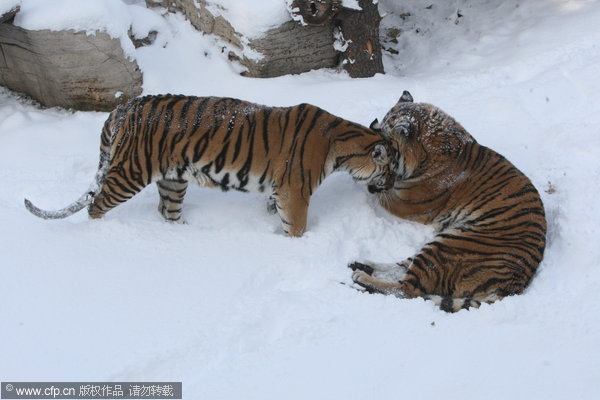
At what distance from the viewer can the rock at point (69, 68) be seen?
5.99 metres

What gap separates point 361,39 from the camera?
21.7ft

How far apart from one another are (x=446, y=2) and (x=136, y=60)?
4.06 metres

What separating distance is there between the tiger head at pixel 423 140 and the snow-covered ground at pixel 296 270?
1.56 feet

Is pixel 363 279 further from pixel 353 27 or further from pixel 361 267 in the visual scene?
pixel 353 27

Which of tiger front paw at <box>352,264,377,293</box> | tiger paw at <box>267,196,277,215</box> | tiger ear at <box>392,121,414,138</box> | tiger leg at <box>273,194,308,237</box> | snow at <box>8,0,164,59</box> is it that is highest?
snow at <box>8,0,164,59</box>

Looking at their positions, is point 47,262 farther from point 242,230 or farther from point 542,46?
point 542,46

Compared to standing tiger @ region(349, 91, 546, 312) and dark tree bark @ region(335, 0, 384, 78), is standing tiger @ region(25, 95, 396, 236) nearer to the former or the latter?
standing tiger @ region(349, 91, 546, 312)

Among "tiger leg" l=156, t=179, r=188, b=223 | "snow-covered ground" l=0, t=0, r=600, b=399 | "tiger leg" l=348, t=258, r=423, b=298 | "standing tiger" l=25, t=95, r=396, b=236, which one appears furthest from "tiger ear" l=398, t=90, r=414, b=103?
"tiger leg" l=156, t=179, r=188, b=223

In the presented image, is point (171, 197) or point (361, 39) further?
point (361, 39)

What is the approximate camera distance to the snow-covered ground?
3.62m

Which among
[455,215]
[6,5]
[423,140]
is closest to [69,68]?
[6,5]

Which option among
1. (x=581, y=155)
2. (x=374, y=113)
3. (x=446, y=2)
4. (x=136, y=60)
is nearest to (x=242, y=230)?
(x=374, y=113)

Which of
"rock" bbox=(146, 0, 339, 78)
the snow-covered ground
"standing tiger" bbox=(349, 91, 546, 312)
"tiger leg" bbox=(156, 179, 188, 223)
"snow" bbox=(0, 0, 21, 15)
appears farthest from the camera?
"rock" bbox=(146, 0, 339, 78)

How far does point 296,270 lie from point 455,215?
1.34 m
